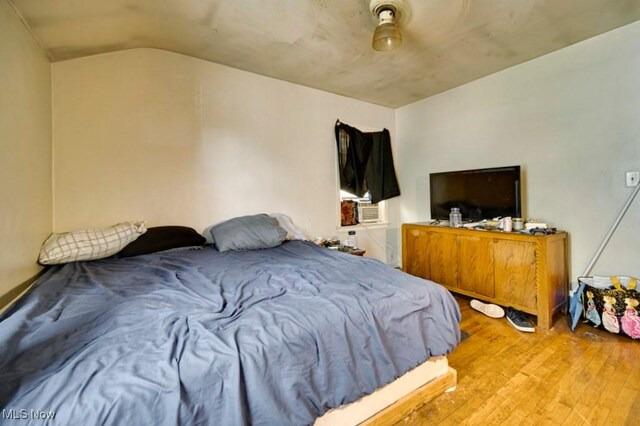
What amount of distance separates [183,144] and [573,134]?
11.1ft

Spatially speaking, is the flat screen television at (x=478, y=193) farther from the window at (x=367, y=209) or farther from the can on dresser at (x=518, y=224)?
the window at (x=367, y=209)

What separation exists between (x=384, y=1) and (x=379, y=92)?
1.69 m

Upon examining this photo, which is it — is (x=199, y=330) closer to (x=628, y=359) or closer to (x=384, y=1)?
(x=384, y=1)

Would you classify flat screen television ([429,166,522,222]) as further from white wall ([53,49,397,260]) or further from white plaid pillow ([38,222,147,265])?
white plaid pillow ([38,222,147,265])

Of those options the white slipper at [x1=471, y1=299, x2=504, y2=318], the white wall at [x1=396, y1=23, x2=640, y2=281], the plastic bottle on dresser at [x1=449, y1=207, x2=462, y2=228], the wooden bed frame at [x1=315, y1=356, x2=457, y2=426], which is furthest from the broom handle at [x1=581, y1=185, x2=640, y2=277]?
the wooden bed frame at [x1=315, y1=356, x2=457, y2=426]

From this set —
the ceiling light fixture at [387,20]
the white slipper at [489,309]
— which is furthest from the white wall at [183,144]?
the white slipper at [489,309]

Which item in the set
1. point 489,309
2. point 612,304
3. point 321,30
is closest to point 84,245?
point 321,30

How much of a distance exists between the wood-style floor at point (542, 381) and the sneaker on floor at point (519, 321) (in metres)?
0.05

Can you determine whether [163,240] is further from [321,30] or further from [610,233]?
[610,233]

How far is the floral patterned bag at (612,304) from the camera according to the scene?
1900 millimetres

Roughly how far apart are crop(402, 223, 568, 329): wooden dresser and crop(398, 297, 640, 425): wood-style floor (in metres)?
0.27

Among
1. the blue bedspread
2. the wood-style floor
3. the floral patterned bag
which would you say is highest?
the blue bedspread

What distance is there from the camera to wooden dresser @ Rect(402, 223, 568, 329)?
2.15 m

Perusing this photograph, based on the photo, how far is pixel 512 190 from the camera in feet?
8.22
